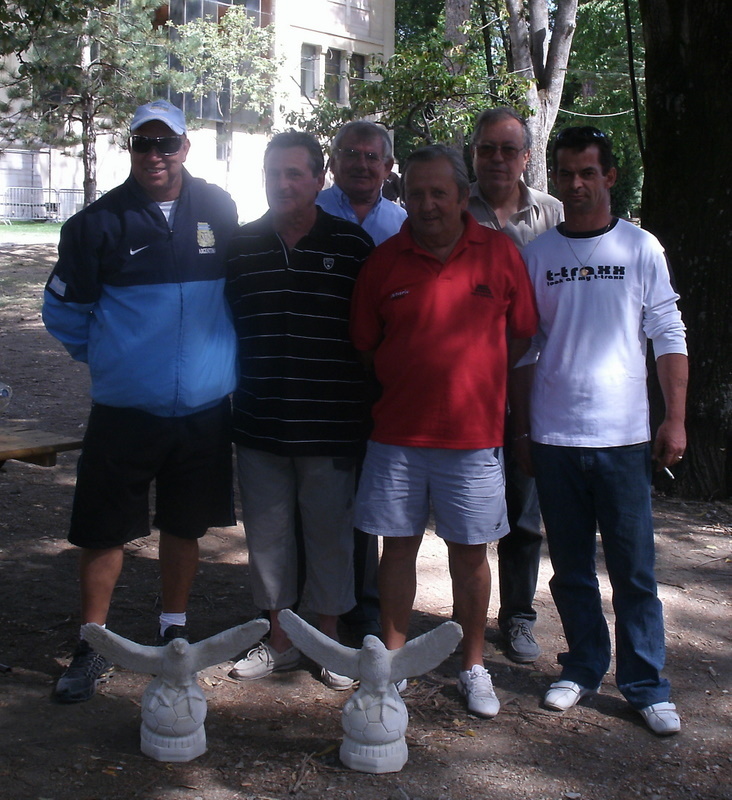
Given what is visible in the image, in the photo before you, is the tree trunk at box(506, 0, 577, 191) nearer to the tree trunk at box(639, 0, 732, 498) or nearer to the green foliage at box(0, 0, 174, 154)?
the tree trunk at box(639, 0, 732, 498)

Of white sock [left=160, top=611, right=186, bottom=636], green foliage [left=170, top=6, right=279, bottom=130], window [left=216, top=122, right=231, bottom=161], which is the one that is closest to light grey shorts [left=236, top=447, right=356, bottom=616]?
white sock [left=160, top=611, right=186, bottom=636]

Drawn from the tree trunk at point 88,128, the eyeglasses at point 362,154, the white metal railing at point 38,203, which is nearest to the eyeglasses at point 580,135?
the eyeglasses at point 362,154

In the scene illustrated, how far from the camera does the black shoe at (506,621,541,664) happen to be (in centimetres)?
396

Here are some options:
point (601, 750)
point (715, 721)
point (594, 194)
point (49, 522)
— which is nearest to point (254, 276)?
point (594, 194)

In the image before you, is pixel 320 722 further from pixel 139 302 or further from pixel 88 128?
pixel 88 128

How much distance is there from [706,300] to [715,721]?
126 inches

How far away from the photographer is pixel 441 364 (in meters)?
3.32

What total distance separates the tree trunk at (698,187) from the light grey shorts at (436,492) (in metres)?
3.15

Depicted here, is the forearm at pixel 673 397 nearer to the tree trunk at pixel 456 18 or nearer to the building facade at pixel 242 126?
the tree trunk at pixel 456 18

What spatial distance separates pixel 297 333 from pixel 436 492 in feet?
2.47

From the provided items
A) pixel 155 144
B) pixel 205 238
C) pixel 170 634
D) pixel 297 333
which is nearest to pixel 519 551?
pixel 297 333

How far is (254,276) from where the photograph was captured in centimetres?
355

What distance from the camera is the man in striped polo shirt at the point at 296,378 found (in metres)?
3.54

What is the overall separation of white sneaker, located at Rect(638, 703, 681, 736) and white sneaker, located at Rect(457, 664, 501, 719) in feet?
1.69
